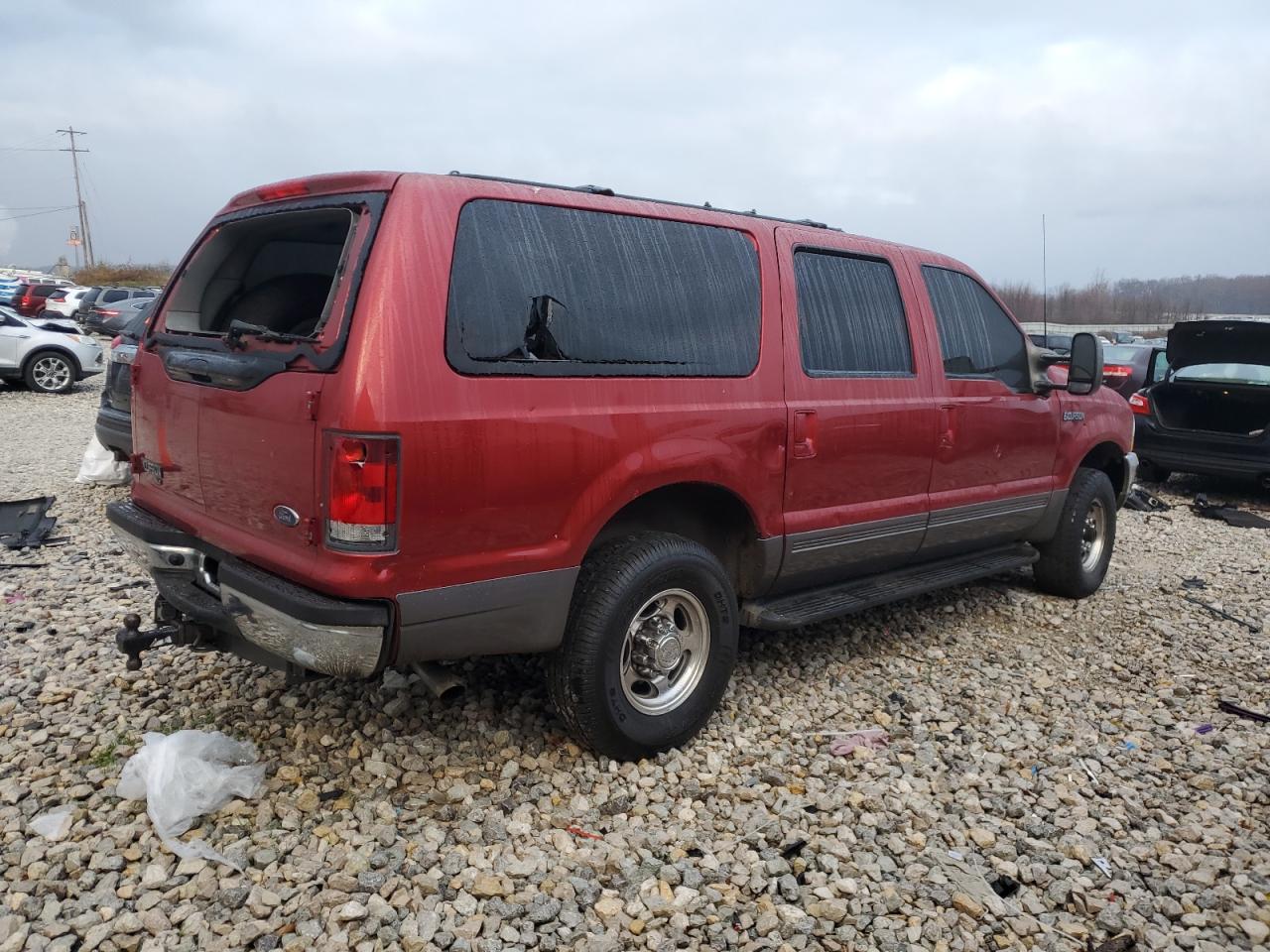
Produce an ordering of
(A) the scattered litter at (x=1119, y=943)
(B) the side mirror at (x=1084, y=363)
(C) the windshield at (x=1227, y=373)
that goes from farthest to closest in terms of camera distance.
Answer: (C) the windshield at (x=1227, y=373), (B) the side mirror at (x=1084, y=363), (A) the scattered litter at (x=1119, y=943)

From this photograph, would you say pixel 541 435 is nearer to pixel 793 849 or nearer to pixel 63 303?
pixel 793 849

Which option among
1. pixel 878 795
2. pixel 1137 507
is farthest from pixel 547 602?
pixel 1137 507

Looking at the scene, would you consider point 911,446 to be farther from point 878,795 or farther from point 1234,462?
point 1234,462

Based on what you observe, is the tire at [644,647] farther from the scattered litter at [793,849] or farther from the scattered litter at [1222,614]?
the scattered litter at [1222,614]

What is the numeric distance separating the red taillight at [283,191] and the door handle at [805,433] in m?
2.04

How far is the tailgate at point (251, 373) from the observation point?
2846 millimetres

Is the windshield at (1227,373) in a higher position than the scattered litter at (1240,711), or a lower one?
higher

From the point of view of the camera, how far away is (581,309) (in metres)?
3.24

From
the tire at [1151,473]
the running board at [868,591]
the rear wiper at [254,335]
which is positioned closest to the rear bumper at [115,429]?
the rear wiper at [254,335]

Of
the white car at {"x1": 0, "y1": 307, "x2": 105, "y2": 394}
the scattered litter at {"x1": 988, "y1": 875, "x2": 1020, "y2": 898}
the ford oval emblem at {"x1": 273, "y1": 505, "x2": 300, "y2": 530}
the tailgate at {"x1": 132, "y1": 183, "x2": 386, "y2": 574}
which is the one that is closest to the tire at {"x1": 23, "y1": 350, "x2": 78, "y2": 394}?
the white car at {"x1": 0, "y1": 307, "x2": 105, "y2": 394}

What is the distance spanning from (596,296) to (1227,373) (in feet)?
29.1

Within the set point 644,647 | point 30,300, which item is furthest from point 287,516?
point 30,300

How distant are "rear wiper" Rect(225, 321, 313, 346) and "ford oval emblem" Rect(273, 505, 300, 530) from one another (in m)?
0.52

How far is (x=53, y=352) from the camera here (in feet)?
52.9
